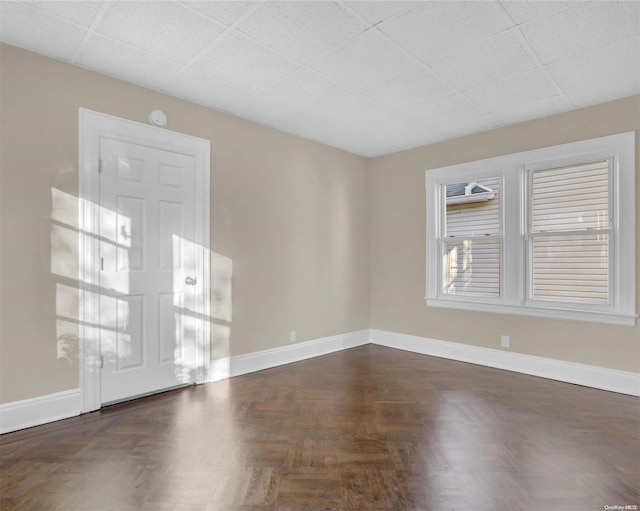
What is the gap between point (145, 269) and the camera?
3.21m

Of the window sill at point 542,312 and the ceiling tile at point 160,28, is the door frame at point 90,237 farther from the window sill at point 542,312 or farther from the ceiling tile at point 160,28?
the window sill at point 542,312

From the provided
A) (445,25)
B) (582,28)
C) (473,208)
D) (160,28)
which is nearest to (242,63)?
(160,28)

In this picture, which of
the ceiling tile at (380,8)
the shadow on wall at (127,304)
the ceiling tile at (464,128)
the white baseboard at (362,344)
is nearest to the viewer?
the ceiling tile at (380,8)

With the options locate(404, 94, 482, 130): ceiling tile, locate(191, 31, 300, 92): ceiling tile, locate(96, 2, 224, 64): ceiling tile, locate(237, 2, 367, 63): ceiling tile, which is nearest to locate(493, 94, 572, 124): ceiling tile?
locate(404, 94, 482, 130): ceiling tile

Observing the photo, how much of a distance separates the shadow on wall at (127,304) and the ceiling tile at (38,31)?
3.20 feet

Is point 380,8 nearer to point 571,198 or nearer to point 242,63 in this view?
point 242,63

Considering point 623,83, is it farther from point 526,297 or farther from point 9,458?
point 9,458

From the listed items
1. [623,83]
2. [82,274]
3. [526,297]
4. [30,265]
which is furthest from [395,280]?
[30,265]

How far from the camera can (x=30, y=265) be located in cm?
263

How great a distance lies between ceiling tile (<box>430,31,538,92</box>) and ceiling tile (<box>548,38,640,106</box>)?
0.29m

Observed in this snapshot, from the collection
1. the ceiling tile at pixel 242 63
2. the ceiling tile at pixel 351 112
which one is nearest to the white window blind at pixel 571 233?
the ceiling tile at pixel 351 112

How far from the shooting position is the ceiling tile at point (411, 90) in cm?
303

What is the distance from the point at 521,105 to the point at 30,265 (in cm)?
433

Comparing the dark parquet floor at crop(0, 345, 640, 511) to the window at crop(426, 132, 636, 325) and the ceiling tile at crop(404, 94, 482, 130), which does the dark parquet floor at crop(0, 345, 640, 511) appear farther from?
the ceiling tile at crop(404, 94, 482, 130)
